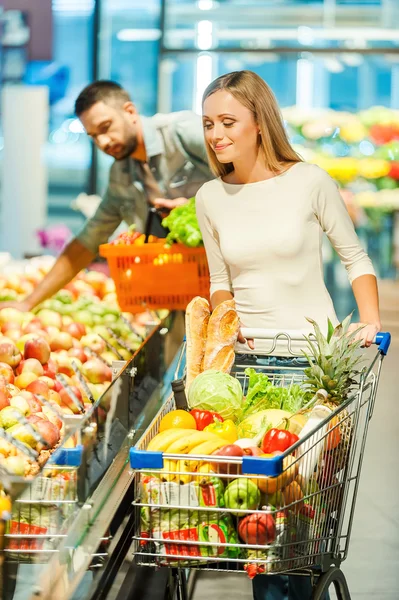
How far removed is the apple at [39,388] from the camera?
3.12 m

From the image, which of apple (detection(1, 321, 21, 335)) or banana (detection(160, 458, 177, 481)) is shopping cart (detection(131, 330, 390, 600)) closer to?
banana (detection(160, 458, 177, 481))

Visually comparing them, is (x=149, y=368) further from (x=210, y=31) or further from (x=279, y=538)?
(x=210, y=31)

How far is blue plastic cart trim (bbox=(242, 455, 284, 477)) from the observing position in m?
2.03

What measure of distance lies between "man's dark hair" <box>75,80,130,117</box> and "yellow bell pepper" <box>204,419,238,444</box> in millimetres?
1936

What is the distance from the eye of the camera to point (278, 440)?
2221 millimetres

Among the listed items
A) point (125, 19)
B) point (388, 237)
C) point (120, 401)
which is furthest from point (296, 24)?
point (120, 401)

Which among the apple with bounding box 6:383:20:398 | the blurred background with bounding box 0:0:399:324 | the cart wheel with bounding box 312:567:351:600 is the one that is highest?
the blurred background with bounding box 0:0:399:324

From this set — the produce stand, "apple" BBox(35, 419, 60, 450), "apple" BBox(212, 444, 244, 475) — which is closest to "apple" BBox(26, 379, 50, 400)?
the produce stand

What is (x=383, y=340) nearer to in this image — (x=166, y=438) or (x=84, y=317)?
(x=166, y=438)

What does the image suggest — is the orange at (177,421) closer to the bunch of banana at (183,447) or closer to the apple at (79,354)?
the bunch of banana at (183,447)

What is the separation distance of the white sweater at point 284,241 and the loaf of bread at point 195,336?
0.23m

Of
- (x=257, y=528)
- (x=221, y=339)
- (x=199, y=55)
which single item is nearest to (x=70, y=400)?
(x=221, y=339)

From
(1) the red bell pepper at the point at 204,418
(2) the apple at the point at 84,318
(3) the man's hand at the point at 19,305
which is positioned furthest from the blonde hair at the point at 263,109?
(3) the man's hand at the point at 19,305

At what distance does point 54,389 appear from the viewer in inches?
129
